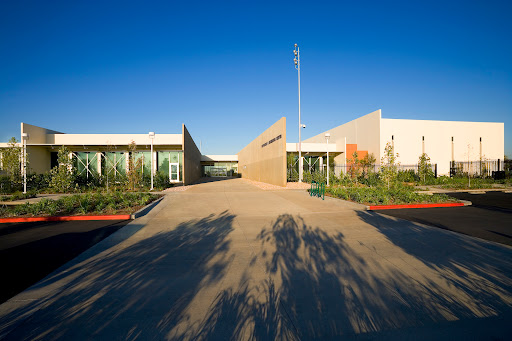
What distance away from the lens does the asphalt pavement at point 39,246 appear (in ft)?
13.7

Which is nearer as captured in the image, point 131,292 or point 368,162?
point 131,292

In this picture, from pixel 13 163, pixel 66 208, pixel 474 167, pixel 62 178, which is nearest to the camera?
pixel 66 208

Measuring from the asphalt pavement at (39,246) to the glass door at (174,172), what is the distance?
19.5 m

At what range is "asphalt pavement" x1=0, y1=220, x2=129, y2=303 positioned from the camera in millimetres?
4165

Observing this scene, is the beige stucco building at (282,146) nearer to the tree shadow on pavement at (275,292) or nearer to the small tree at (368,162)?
the small tree at (368,162)

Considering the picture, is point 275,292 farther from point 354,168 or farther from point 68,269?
point 354,168

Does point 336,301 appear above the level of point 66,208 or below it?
below

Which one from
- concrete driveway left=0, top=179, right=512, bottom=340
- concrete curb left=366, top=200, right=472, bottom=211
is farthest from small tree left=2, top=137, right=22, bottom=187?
concrete curb left=366, top=200, right=472, bottom=211

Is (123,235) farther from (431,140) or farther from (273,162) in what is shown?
(431,140)

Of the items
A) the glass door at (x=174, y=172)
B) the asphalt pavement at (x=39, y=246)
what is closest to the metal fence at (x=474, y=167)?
the glass door at (x=174, y=172)

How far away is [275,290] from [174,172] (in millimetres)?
26135

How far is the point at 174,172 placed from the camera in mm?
27906

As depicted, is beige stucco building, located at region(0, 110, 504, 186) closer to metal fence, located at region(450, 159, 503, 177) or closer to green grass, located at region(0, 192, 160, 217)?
metal fence, located at region(450, 159, 503, 177)

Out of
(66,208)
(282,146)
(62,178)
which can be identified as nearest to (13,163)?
(62,178)
